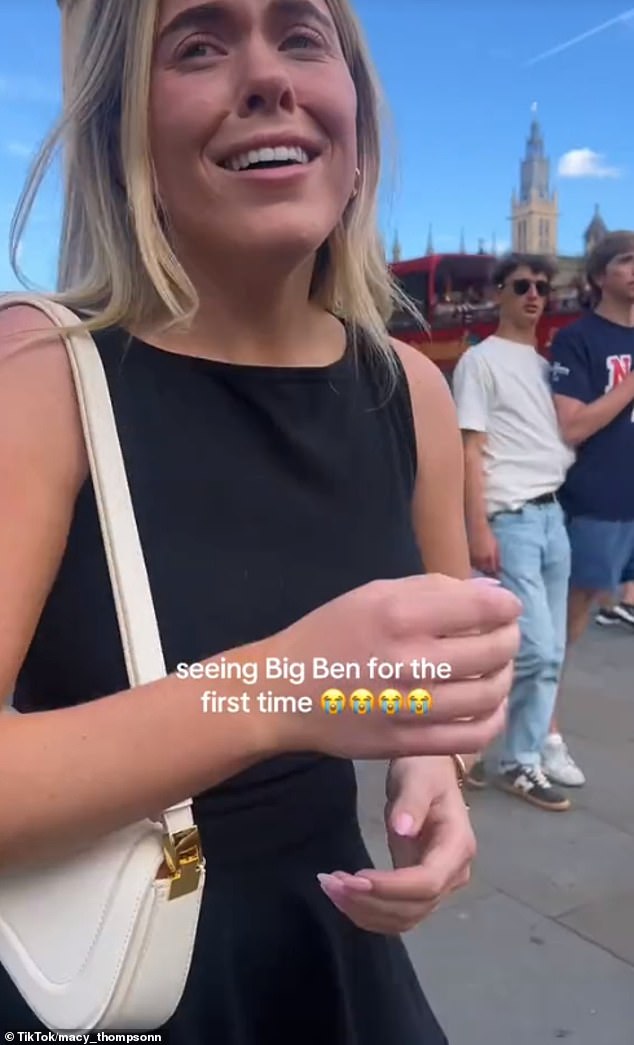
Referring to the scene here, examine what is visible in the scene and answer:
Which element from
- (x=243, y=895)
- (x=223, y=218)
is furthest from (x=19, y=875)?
(x=223, y=218)

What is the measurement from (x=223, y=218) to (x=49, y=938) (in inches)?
27.2

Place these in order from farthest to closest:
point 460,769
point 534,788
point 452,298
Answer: point 452,298 → point 534,788 → point 460,769

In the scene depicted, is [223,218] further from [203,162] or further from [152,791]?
[152,791]

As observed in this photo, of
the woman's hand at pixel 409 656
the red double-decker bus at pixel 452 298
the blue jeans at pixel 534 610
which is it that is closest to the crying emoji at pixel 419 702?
the woman's hand at pixel 409 656

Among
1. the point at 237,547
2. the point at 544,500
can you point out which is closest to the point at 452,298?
the point at 544,500

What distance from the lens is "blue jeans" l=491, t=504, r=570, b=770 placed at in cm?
367

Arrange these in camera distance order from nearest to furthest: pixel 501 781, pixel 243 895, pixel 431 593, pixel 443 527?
pixel 431 593, pixel 243 895, pixel 443 527, pixel 501 781

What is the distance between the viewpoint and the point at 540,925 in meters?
2.89

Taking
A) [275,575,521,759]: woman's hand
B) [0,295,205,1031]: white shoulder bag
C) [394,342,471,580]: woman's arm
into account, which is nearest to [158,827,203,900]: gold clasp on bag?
[0,295,205,1031]: white shoulder bag

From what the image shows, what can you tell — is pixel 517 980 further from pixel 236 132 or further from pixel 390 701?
pixel 236 132

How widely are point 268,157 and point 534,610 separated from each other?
2.82 meters

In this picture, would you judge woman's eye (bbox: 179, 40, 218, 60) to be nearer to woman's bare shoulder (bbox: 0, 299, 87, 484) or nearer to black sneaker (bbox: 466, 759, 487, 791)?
woman's bare shoulder (bbox: 0, 299, 87, 484)

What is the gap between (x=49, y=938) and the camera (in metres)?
0.81

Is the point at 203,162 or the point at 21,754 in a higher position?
the point at 203,162
